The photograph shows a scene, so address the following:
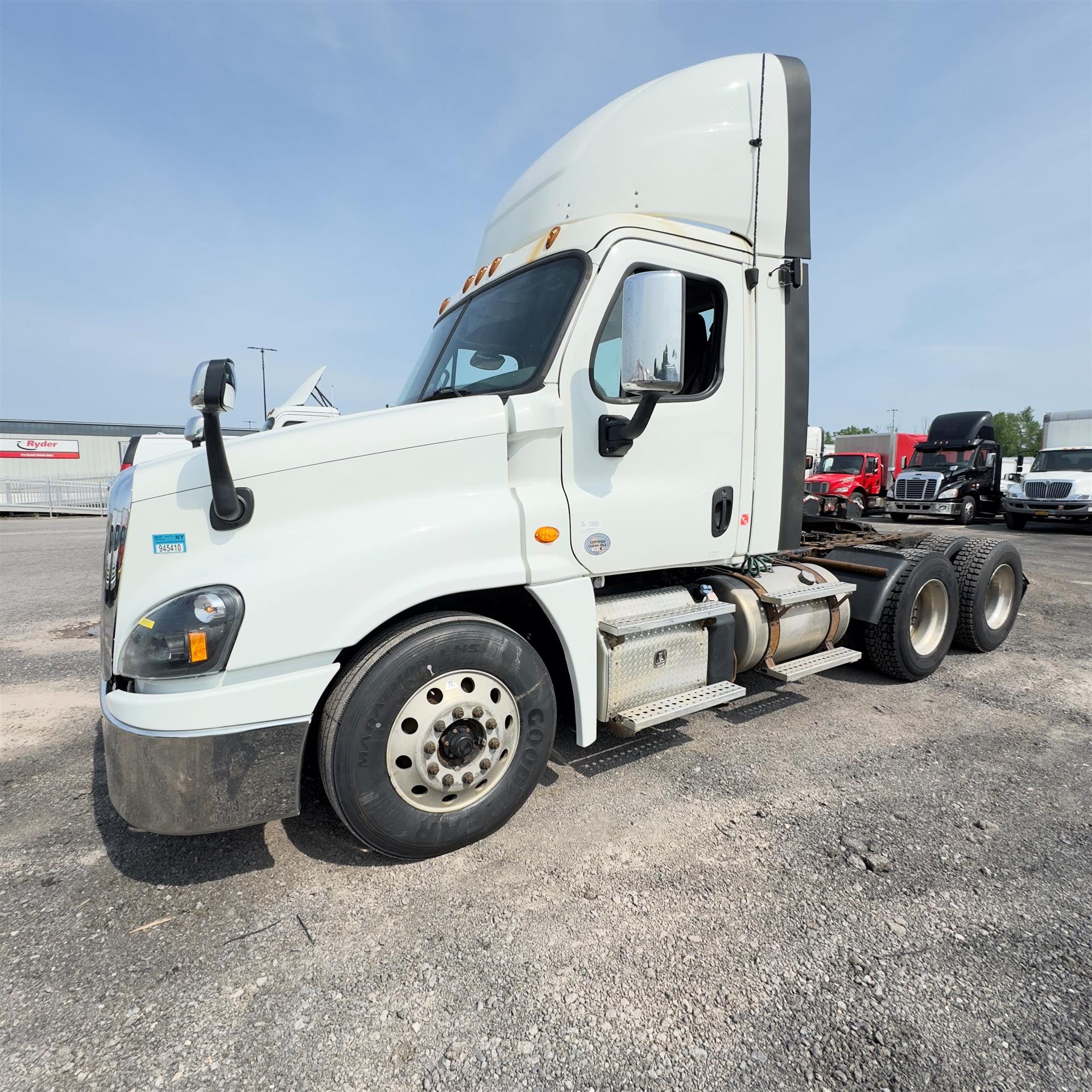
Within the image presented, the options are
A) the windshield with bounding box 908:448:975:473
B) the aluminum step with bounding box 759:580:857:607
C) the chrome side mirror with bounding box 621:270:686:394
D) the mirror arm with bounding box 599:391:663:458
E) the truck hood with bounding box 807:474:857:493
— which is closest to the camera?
the chrome side mirror with bounding box 621:270:686:394

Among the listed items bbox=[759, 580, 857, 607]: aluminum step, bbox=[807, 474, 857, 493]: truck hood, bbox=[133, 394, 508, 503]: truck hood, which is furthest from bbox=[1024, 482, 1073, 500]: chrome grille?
bbox=[133, 394, 508, 503]: truck hood

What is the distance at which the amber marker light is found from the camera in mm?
2229

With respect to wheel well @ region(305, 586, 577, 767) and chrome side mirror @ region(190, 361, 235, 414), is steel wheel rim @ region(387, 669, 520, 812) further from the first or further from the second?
chrome side mirror @ region(190, 361, 235, 414)

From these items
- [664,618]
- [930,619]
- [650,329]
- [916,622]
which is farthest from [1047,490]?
[650,329]

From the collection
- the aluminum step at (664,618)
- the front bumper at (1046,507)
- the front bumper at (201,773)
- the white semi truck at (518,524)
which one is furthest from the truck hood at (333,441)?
the front bumper at (1046,507)

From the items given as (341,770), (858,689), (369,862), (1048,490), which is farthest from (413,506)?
(1048,490)

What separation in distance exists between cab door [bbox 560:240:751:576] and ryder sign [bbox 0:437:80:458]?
4414cm

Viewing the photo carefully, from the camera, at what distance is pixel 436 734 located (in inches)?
104

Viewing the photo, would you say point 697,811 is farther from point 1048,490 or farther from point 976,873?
point 1048,490

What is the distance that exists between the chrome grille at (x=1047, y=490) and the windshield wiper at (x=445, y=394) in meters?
20.9

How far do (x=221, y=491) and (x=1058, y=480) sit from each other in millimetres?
22319

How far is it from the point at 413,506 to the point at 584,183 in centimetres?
202

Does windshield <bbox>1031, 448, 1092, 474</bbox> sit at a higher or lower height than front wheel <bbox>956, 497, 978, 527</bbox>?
higher

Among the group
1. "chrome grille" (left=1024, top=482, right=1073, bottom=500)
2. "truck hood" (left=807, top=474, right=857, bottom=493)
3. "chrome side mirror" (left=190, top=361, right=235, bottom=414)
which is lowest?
"chrome grille" (left=1024, top=482, right=1073, bottom=500)
